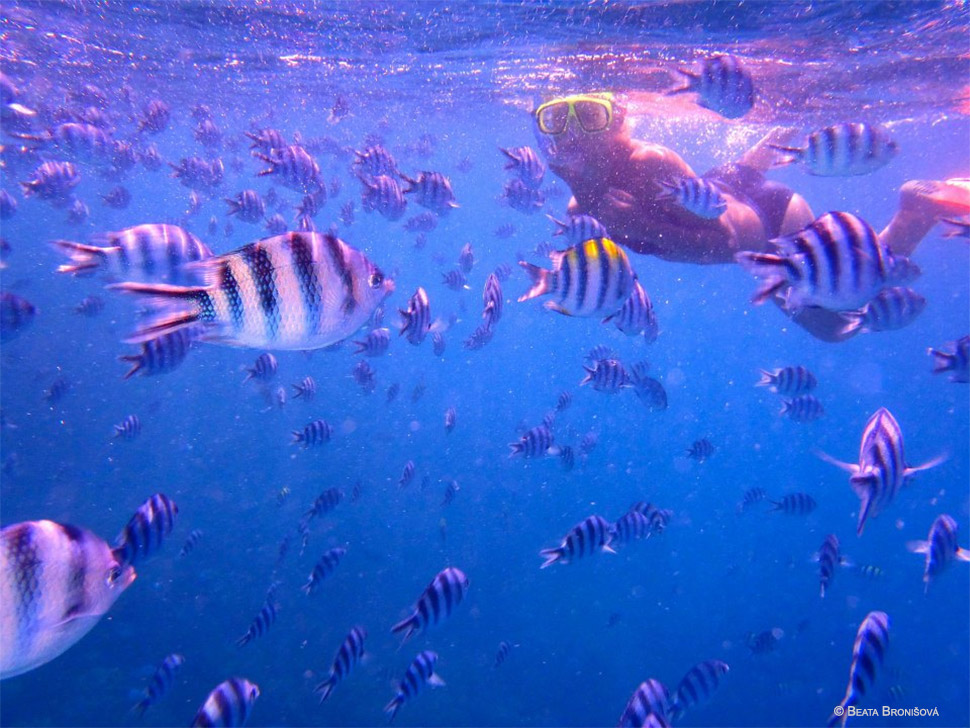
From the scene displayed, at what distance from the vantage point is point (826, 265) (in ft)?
10.8

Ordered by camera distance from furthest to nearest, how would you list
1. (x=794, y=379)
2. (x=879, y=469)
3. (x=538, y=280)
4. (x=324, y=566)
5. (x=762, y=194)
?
1. (x=762, y=194)
2. (x=794, y=379)
3. (x=324, y=566)
4. (x=538, y=280)
5. (x=879, y=469)

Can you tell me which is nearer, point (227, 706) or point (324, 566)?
point (227, 706)

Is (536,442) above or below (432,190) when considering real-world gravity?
below

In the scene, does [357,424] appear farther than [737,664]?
Yes

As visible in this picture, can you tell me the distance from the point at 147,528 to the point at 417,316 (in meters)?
3.03

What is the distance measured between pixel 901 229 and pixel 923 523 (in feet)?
195

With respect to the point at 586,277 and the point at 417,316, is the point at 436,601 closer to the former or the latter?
the point at 417,316

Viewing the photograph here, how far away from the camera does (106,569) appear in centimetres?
268

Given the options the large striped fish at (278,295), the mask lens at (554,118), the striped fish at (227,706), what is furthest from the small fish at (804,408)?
the large striped fish at (278,295)

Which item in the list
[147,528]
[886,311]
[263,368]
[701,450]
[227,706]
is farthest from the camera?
[701,450]

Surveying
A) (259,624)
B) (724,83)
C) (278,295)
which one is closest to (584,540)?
(259,624)

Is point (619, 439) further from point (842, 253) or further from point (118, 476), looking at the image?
point (842, 253)

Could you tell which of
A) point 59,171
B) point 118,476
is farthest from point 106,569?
point 118,476

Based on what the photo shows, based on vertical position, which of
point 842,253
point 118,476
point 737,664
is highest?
point 118,476
